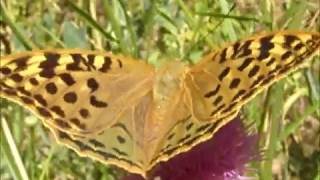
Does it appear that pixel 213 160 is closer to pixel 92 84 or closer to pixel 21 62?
pixel 92 84

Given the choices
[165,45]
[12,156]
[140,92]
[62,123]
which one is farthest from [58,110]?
[165,45]

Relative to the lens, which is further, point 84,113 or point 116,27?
point 116,27

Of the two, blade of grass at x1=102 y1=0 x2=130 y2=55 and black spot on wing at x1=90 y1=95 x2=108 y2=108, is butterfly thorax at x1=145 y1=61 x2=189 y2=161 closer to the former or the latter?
black spot on wing at x1=90 y1=95 x2=108 y2=108

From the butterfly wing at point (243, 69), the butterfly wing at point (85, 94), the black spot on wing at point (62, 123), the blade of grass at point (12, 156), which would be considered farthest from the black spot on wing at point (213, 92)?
the blade of grass at point (12, 156)

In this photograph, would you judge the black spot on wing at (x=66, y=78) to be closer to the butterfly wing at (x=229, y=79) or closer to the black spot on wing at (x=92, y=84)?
the black spot on wing at (x=92, y=84)

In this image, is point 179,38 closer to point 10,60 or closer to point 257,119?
point 257,119

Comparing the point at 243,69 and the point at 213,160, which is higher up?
the point at 243,69
